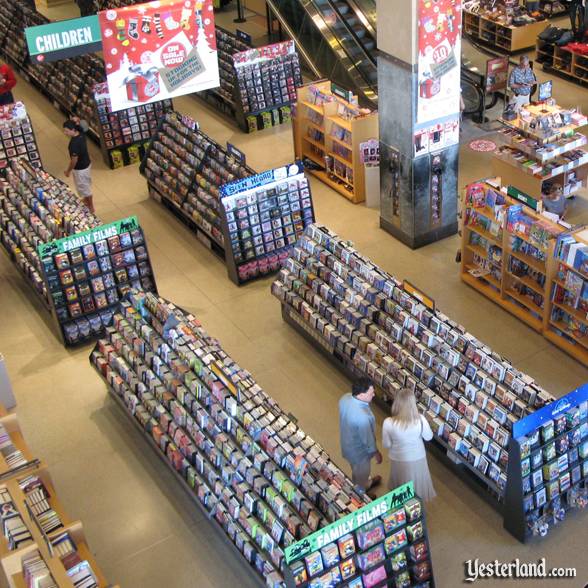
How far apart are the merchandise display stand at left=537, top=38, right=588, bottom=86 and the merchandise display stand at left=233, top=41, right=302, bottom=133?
5437 millimetres

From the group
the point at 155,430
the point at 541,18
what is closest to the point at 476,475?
the point at 155,430

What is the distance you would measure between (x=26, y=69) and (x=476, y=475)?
1687 cm

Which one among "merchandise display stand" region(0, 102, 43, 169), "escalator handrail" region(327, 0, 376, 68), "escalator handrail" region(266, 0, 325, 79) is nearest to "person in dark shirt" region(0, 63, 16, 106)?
"merchandise display stand" region(0, 102, 43, 169)

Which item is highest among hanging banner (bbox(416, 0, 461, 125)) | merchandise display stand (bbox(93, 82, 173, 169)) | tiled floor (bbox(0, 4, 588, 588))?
hanging banner (bbox(416, 0, 461, 125))

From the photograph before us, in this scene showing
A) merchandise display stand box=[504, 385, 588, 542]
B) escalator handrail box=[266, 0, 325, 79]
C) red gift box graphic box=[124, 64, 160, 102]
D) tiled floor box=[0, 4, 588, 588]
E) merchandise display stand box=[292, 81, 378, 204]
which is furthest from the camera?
escalator handrail box=[266, 0, 325, 79]

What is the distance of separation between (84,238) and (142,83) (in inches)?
80.4

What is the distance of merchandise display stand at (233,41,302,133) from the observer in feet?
55.0

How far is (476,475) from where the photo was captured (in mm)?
8484

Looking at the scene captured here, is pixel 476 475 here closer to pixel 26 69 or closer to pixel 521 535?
pixel 521 535

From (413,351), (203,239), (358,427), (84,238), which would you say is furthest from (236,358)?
(358,427)

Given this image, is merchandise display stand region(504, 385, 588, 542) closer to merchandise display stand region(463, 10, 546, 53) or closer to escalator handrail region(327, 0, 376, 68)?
escalator handrail region(327, 0, 376, 68)

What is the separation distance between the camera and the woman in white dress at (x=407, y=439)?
7801 mm

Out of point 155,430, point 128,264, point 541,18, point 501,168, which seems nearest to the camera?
point 155,430

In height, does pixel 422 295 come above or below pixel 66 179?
above
